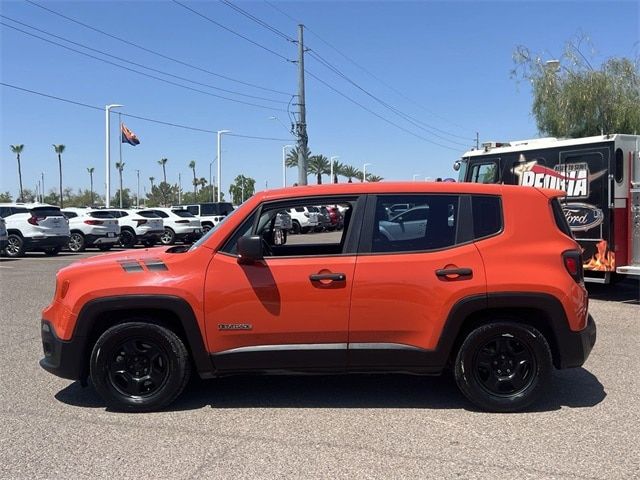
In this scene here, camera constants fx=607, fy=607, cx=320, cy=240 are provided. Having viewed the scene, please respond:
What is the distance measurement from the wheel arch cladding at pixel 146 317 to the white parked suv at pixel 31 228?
52.0ft

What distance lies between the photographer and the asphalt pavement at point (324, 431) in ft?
12.4

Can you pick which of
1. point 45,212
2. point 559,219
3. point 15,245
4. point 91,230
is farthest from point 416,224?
point 91,230

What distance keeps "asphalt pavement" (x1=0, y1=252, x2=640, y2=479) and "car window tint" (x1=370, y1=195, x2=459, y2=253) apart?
4.33ft

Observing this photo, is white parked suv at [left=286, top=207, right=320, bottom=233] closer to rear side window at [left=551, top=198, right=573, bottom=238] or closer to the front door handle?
the front door handle

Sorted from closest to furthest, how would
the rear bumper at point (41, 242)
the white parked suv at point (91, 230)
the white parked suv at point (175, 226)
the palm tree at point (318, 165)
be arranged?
the rear bumper at point (41, 242) < the white parked suv at point (91, 230) < the white parked suv at point (175, 226) < the palm tree at point (318, 165)

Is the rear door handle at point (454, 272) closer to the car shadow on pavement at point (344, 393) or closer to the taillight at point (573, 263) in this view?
the taillight at point (573, 263)

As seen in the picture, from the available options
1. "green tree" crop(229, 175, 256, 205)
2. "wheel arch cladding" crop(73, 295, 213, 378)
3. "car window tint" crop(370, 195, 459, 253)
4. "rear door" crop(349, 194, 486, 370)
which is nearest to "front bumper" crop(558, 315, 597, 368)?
"rear door" crop(349, 194, 486, 370)

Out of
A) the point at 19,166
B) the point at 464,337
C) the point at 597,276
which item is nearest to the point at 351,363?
the point at 464,337

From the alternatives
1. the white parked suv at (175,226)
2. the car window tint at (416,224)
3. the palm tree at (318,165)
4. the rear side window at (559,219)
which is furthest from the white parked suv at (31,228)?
the palm tree at (318,165)

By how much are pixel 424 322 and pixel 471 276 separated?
51cm

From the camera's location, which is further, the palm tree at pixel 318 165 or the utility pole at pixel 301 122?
the palm tree at pixel 318 165

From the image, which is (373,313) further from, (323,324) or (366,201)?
(366,201)

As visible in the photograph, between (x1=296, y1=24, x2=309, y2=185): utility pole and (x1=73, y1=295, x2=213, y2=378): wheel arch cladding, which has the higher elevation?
(x1=296, y1=24, x2=309, y2=185): utility pole

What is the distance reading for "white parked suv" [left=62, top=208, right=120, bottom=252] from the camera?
21.6 metres
